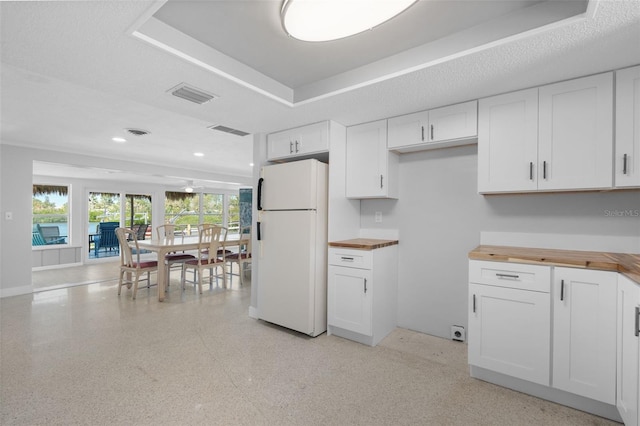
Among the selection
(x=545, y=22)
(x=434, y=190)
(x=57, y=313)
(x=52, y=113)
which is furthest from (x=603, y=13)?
(x=57, y=313)

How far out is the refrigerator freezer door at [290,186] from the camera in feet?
9.73

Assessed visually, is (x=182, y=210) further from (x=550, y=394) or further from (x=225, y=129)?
(x=550, y=394)

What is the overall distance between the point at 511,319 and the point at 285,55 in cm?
239

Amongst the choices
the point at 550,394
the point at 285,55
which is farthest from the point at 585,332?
the point at 285,55

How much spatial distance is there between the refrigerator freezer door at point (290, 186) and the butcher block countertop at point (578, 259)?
152 cm

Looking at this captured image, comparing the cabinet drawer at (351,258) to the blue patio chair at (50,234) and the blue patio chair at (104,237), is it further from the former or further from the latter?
the blue patio chair at (50,234)


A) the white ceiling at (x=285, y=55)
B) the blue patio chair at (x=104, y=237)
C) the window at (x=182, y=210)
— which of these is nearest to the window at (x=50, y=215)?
the blue patio chair at (x=104, y=237)

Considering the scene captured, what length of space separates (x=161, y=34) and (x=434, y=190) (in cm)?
252

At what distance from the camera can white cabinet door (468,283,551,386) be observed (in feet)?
6.37

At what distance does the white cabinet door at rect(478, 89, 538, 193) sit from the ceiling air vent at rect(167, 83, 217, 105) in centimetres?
220

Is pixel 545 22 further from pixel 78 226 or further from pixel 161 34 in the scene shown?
pixel 78 226

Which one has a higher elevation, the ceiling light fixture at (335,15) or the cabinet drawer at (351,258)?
the ceiling light fixture at (335,15)

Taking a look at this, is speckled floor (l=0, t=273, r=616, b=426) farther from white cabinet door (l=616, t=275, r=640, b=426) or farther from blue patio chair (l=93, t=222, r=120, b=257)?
blue patio chair (l=93, t=222, r=120, b=257)

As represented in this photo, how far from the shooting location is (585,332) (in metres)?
1.81
